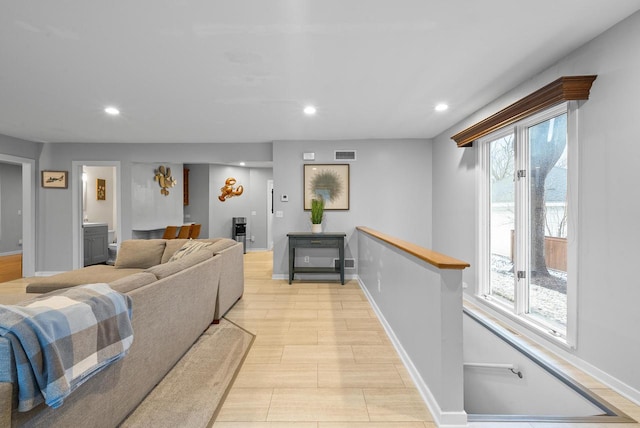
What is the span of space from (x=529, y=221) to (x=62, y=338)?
11.8 feet

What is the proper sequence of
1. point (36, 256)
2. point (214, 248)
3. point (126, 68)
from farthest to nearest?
point (36, 256), point (214, 248), point (126, 68)

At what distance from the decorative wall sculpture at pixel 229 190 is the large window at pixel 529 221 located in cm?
597

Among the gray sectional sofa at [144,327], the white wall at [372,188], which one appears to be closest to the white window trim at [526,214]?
the white wall at [372,188]

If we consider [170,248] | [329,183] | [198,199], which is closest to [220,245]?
[170,248]

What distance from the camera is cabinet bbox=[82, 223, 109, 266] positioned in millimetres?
6043

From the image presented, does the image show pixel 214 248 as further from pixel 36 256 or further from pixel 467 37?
pixel 36 256

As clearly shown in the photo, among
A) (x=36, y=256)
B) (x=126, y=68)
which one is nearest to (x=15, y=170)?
(x=36, y=256)

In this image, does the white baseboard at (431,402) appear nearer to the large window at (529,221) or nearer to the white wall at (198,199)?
the large window at (529,221)

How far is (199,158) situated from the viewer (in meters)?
5.53

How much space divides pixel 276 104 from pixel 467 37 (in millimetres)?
2033

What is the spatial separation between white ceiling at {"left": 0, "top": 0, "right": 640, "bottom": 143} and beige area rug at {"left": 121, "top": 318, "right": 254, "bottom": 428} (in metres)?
2.35

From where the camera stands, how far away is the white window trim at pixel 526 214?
2.33 m

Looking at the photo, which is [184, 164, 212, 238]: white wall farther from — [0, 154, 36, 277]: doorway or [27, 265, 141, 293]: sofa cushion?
[27, 265, 141, 293]: sofa cushion

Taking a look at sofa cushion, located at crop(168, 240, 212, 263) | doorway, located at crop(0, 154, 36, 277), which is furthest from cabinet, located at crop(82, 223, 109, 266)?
sofa cushion, located at crop(168, 240, 212, 263)
